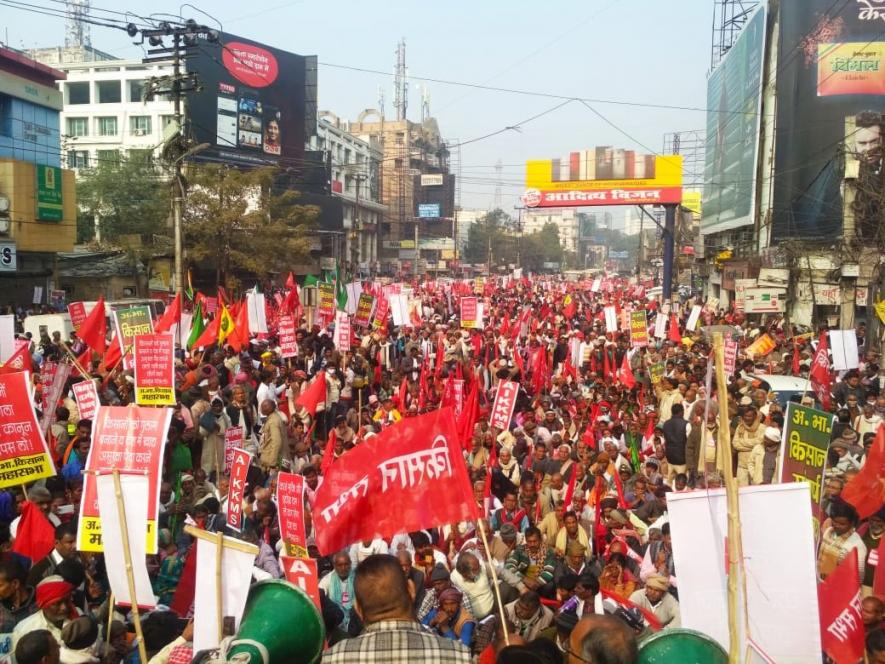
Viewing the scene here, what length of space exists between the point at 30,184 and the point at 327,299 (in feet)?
56.3

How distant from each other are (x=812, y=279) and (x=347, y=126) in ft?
263

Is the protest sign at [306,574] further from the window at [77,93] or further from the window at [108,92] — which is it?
the window at [77,93]

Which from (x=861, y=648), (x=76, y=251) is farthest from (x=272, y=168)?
(x=861, y=648)

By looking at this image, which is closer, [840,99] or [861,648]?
[861,648]

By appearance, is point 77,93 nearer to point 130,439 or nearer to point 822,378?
point 822,378

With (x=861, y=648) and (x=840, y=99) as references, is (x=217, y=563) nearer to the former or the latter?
(x=861, y=648)

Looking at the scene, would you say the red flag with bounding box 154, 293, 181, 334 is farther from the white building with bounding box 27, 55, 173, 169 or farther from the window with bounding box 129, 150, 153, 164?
the white building with bounding box 27, 55, 173, 169

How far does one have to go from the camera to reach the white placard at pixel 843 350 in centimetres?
1238

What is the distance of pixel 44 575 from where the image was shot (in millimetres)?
5652

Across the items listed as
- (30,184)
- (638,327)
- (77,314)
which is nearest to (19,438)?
(77,314)

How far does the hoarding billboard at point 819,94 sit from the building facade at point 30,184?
26.2 m

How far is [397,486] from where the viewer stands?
470cm

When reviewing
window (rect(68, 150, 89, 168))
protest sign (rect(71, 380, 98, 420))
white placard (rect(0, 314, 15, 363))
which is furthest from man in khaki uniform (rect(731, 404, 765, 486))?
window (rect(68, 150, 89, 168))

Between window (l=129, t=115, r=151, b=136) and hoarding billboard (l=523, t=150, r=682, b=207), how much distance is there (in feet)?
99.7
